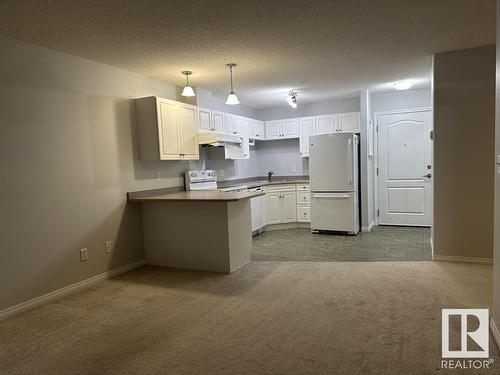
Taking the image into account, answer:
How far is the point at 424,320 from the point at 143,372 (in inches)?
80.9

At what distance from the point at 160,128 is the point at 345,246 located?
10.2 ft

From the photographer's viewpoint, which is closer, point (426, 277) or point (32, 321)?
point (32, 321)

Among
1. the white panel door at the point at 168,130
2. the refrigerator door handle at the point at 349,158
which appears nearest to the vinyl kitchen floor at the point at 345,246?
the refrigerator door handle at the point at 349,158

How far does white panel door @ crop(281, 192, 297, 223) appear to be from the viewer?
256 inches

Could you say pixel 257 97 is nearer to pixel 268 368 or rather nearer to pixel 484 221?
pixel 484 221

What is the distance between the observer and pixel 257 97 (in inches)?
244

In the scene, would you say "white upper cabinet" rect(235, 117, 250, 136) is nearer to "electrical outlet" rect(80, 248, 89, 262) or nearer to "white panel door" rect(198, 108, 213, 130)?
"white panel door" rect(198, 108, 213, 130)

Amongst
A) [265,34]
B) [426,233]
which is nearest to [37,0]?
[265,34]

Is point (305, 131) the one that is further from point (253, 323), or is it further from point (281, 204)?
point (253, 323)

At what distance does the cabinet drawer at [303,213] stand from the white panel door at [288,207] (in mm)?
75

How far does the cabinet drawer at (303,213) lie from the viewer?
6492mm

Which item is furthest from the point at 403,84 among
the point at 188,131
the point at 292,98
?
the point at 188,131

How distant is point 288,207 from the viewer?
21.4 ft

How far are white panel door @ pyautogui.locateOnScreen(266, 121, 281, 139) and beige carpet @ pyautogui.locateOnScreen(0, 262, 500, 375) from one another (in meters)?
3.63
